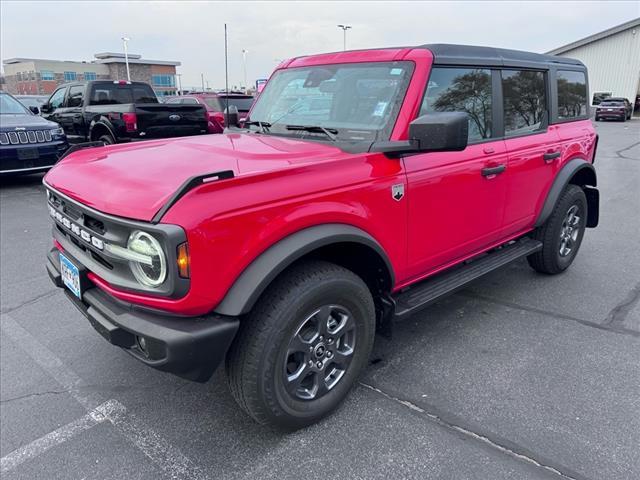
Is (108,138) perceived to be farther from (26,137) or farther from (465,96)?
(465,96)

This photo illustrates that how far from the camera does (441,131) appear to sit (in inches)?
93.2

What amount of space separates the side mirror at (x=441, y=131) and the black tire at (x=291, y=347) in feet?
2.59

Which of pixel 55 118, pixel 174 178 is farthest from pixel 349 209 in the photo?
pixel 55 118

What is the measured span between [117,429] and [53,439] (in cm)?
31

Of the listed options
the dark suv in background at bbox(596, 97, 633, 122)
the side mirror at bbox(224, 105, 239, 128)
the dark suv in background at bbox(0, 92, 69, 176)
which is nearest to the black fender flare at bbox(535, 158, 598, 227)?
the side mirror at bbox(224, 105, 239, 128)

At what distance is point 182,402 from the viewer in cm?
277

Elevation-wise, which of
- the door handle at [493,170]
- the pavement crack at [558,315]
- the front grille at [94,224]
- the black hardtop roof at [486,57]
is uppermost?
the black hardtop roof at [486,57]

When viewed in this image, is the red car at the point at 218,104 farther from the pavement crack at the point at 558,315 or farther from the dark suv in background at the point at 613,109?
the dark suv in background at the point at 613,109

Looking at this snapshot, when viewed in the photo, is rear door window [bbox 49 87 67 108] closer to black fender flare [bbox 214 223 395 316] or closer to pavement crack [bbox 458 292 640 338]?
pavement crack [bbox 458 292 640 338]

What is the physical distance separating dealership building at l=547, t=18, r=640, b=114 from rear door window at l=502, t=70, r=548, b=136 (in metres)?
34.4

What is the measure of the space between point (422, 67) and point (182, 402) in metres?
2.42

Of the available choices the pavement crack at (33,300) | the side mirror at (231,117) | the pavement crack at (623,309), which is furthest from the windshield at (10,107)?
the pavement crack at (623,309)

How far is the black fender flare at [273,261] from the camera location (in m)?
2.04

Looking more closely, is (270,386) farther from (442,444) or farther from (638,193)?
(638,193)
